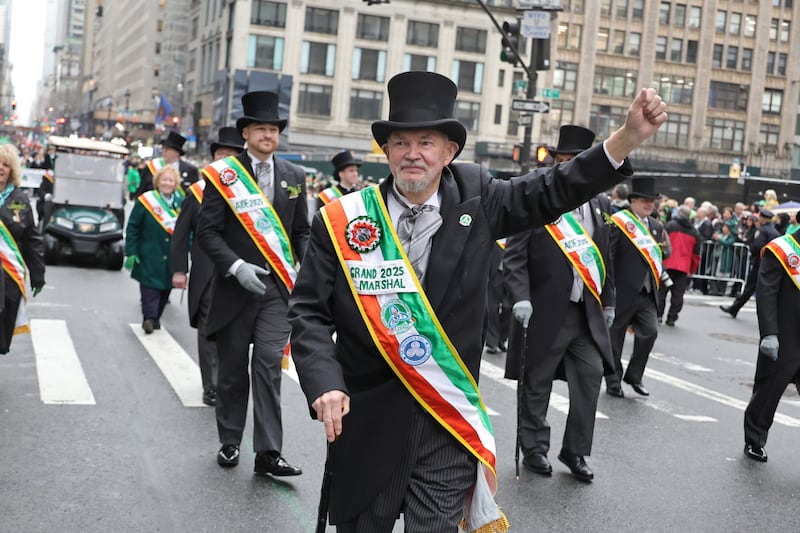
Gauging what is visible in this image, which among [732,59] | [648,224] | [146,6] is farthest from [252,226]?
[146,6]

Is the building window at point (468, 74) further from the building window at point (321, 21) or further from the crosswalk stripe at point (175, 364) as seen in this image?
the crosswalk stripe at point (175, 364)

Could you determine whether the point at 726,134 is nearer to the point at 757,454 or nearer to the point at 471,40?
the point at 471,40

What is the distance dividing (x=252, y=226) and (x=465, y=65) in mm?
72212

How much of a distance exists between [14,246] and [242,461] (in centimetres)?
287

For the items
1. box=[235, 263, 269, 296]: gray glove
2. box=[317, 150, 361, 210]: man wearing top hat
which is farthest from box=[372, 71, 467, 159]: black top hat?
box=[317, 150, 361, 210]: man wearing top hat

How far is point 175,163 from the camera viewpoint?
1542 cm

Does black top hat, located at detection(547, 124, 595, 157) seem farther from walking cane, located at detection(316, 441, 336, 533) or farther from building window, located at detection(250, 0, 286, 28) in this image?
building window, located at detection(250, 0, 286, 28)

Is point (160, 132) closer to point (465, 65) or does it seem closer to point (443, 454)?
point (465, 65)

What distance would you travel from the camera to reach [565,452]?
6.74 metres

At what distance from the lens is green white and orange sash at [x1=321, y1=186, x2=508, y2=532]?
3764 millimetres

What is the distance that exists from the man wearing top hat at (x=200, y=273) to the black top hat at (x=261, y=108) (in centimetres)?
83

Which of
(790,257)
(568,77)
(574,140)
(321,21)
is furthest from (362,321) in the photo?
(568,77)

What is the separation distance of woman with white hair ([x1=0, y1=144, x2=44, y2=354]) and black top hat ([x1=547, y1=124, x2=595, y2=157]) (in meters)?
3.99

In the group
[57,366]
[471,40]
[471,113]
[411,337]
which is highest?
[471,40]
